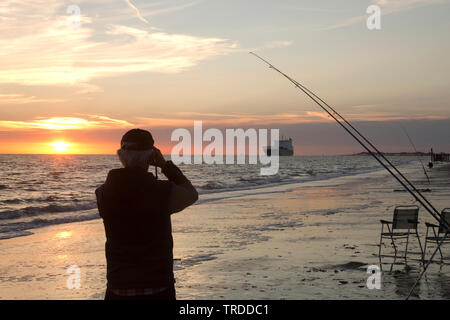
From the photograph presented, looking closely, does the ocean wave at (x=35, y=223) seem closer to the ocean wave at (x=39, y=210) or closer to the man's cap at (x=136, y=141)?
the ocean wave at (x=39, y=210)

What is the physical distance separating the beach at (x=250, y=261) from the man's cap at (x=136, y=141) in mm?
3997

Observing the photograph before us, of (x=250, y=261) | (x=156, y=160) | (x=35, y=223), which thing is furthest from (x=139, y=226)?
(x=35, y=223)

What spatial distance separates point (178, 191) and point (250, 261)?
6.30 m

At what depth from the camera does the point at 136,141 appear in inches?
124

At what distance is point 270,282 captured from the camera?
7.47m

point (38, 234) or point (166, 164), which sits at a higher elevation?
point (166, 164)

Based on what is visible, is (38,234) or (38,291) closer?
(38,291)

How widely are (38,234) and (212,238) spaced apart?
5.35m

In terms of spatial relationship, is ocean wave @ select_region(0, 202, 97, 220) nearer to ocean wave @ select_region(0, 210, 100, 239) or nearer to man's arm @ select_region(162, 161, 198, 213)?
ocean wave @ select_region(0, 210, 100, 239)

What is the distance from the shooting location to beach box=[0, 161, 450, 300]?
277 inches
